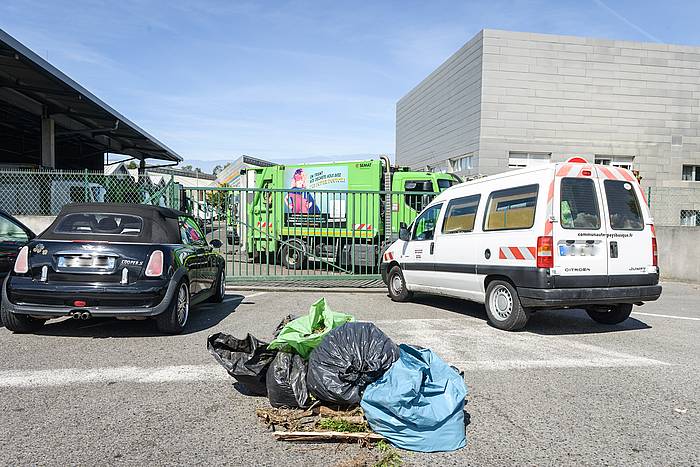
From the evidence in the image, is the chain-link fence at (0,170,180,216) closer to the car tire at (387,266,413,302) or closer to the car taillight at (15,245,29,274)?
the car tire at (387,266,413,302)

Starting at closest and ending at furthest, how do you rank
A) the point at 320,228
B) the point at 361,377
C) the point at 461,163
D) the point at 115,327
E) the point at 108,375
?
the point at 361,377, the point at 108,375, the point at 115,327, the point at 320,228, the point at 461,163

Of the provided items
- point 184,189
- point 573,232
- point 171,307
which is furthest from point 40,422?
point 184,189

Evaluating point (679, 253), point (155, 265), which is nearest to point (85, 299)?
point (155, 265)

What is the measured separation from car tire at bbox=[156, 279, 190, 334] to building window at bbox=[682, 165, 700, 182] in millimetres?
24925

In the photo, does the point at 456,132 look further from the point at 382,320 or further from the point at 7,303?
the point at 7,303

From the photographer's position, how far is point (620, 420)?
3.82 m

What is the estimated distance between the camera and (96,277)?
5.86 metres

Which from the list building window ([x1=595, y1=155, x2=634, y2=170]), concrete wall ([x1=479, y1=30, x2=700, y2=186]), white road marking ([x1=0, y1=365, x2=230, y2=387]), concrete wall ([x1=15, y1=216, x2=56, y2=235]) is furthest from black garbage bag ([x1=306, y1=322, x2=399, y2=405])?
building window ([x1=595, y1=155, x2=634, y2=170])

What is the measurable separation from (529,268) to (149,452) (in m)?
4.74

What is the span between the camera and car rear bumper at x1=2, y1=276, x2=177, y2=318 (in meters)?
5.81

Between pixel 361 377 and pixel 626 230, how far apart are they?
181 inches

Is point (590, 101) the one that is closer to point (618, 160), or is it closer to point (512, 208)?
point (618, 160)

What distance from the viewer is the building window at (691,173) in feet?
79.8

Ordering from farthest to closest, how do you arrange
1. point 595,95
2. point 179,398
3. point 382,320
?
1. point 595,95
2. point 382,320
3. point 179,398
